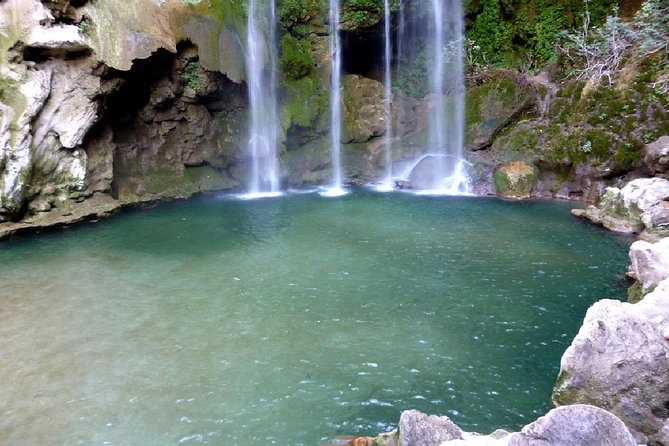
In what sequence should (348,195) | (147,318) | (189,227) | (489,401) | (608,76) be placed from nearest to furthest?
(489,401) < (147,318) < (189,227) < (608,76) < (348,195)

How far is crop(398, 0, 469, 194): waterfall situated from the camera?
17.6 m

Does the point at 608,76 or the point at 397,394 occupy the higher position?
the point at 608,76

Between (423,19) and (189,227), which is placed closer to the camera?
(189,227)

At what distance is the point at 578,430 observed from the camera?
2.53 m

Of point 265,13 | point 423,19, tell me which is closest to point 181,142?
point 265,13

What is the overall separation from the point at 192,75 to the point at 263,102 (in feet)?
10.3

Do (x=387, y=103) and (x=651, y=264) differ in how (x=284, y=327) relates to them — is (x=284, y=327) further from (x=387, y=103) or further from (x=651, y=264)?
(x=387, y=103)

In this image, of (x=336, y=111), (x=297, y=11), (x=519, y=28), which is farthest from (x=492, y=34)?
(x=297, y=11)

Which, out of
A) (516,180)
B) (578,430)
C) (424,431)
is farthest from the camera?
(516,180)

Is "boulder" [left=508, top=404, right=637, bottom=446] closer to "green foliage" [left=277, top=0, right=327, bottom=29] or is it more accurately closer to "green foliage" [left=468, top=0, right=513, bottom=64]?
"green foliage" [left=277, top=0, right=327, bottom=29]

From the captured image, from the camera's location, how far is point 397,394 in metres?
4.94

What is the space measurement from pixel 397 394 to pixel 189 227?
8.63m

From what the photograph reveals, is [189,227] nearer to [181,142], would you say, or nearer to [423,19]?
[181,142]

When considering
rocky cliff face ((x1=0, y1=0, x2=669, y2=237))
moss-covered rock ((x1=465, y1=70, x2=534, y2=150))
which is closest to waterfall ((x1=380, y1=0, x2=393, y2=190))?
rocky cliff face ((x1=0, y1=0, x2=669, y2=237))
